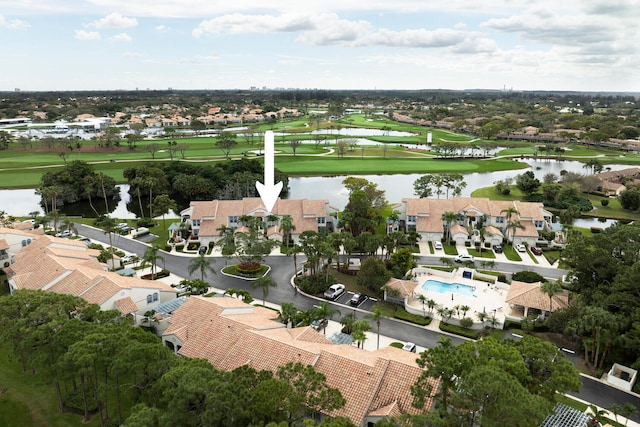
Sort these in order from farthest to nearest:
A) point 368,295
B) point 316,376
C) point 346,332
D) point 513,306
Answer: point 368,295, point 513,306, point 346,332, point 316,376

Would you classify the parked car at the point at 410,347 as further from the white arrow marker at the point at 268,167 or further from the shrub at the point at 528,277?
the shrub at the point at 528,277

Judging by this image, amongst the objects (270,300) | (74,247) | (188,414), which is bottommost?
(270,300)

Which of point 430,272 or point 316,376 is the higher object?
point 316,376

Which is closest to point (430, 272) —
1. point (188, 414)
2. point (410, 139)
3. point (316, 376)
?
point (316, 376)

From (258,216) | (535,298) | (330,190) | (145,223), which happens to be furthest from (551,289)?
(330,190)

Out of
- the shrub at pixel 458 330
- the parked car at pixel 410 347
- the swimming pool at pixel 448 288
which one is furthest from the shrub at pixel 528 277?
the parked car at pixel 410 347

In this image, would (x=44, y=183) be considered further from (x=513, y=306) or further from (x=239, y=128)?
(x=239, y=128)
